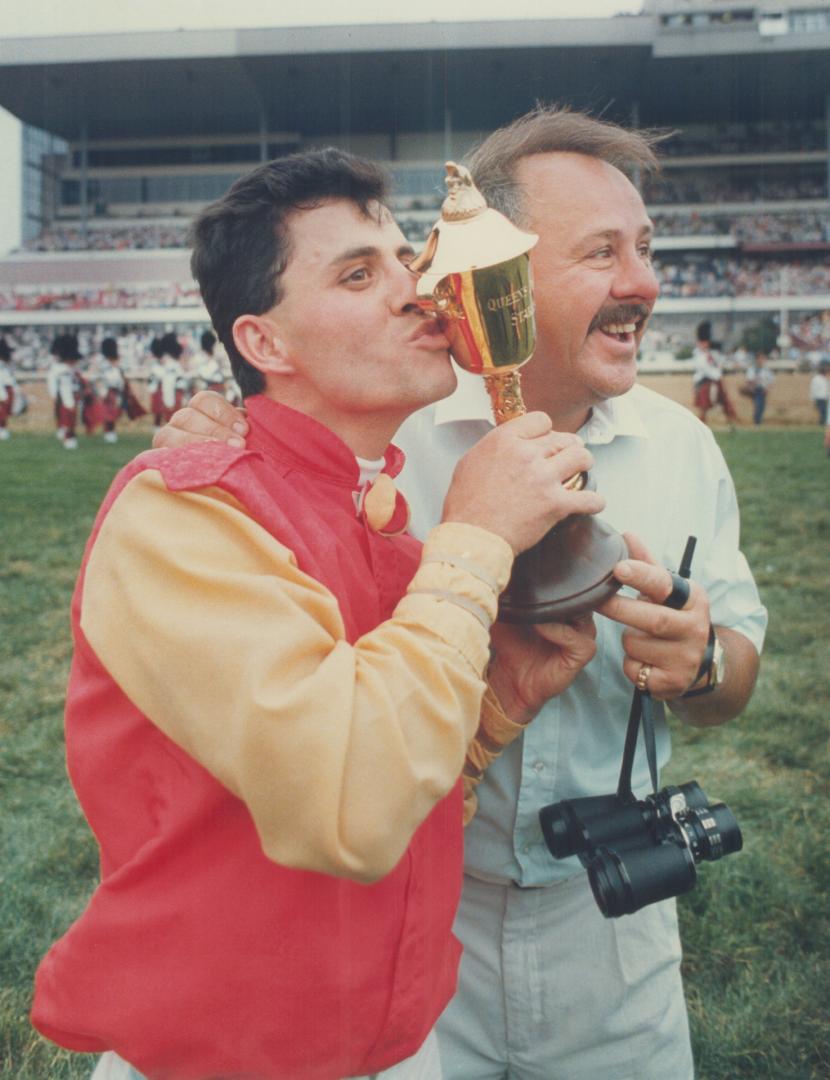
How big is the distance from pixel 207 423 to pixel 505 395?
0.53 meters

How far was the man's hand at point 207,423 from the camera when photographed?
1.88 metres

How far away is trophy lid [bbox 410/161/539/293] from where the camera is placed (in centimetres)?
172

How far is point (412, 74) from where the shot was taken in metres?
41.9

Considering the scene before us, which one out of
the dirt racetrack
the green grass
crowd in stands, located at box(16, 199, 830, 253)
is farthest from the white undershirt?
crowd in stands, located at box(16, 199, 830, 253)

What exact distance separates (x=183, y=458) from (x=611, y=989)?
5.41 ft

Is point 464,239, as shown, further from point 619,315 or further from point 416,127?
point 416,127

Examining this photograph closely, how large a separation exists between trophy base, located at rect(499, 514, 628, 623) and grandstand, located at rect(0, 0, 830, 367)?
114 ft

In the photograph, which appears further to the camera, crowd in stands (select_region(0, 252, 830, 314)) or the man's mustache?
crowd in stands (select_region(0, 252, 830, 314))

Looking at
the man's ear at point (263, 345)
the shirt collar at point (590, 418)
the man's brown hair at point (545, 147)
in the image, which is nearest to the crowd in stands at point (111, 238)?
the man's brown hair at point (545, 147)

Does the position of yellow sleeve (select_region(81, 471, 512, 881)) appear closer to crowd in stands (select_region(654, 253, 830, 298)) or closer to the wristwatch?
the wristwatch

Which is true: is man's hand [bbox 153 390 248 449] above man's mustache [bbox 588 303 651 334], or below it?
below

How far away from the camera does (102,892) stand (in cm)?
160

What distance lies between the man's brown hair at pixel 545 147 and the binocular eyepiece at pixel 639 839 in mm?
1277

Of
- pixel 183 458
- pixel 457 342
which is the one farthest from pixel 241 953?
pixel 457 342
